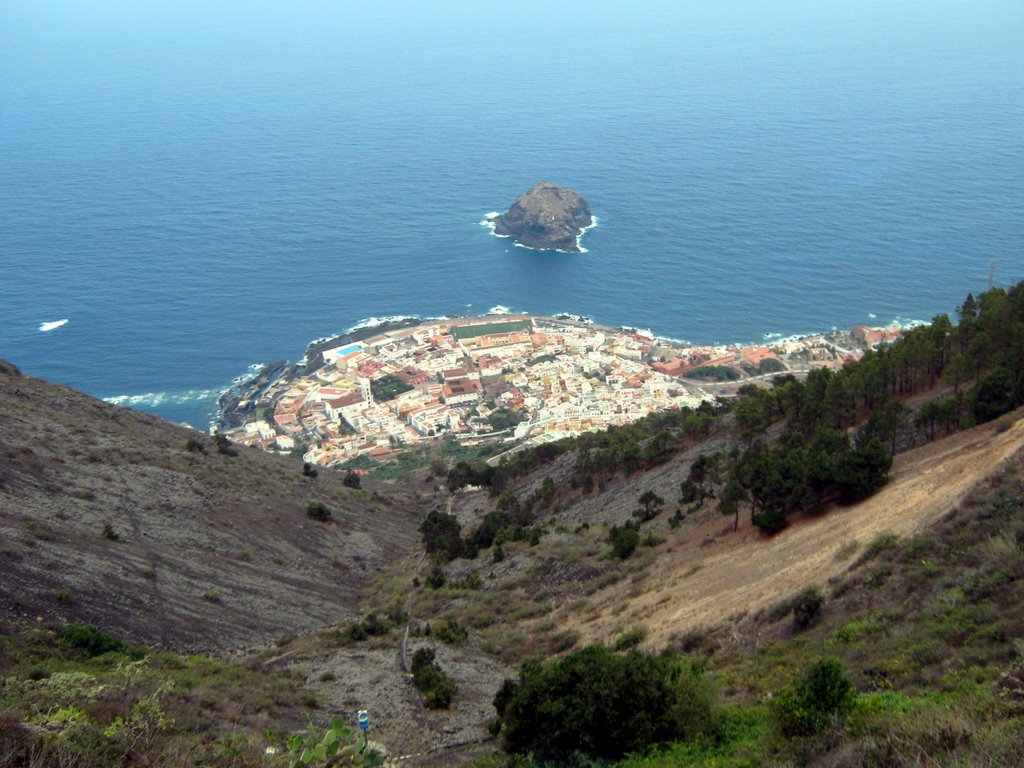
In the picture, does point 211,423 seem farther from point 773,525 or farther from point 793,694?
point 793,694

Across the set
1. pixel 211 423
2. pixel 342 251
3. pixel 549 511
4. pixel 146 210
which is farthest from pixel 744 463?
pixel 146 210

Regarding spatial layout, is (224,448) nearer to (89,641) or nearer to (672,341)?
(89,641)

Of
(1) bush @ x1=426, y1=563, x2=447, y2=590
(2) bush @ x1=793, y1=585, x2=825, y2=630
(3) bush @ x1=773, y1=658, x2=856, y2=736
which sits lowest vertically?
(1) bush @ x1=426, y1=563, x2=447, y2=590

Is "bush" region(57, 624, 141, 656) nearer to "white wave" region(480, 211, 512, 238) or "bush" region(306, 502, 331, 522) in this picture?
"bush" region(306, 502, 331, 522)

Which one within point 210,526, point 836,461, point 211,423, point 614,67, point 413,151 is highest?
point 614,67

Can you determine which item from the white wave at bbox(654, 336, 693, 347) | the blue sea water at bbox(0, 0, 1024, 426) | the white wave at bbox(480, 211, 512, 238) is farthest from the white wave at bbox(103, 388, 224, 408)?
the white wave at bbox(480, 211, 512, 238)

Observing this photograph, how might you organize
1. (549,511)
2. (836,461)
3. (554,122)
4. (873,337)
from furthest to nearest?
(554,122), (873,337), (549,511), (836,461)
